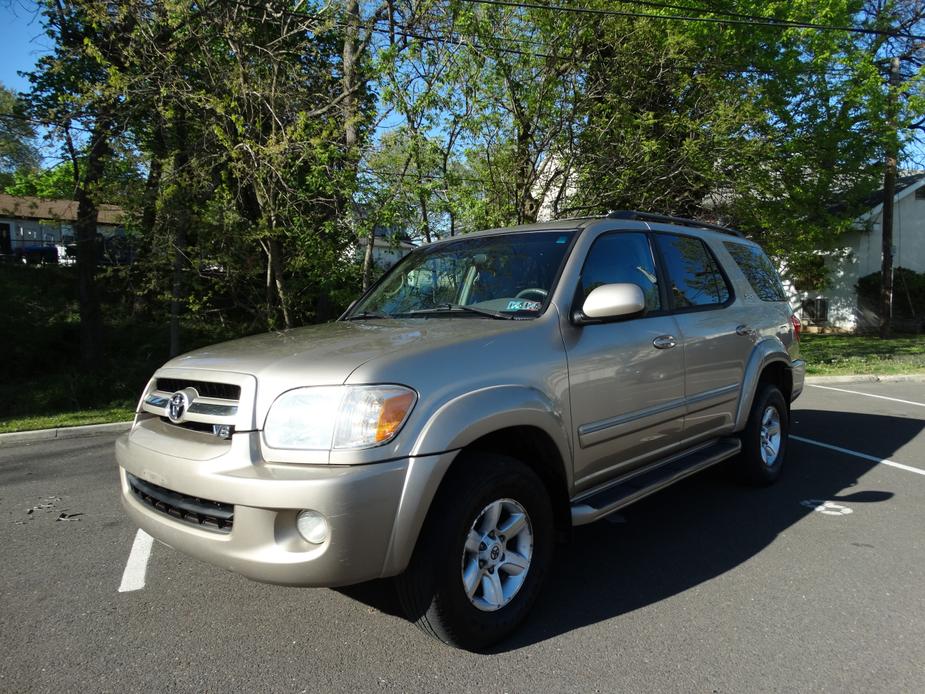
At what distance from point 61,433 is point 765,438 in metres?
8.38

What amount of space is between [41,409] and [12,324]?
6.00 m

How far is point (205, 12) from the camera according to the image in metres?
9.69

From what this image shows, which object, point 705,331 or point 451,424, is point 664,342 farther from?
point 451,424

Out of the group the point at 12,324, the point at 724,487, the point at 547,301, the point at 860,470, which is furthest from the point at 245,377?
the point at 12,324

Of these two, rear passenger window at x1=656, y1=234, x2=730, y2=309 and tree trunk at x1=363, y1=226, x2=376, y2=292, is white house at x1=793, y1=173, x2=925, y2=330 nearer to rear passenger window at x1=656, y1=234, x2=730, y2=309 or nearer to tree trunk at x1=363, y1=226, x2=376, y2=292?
tree trunk at x1=363, y1=226, x2=376, y2=292

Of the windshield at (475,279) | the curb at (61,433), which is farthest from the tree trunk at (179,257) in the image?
the windshield at (475,279)

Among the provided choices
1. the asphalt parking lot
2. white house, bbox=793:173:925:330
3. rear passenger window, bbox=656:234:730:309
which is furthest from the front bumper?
white house, bbox=793:173:925:330

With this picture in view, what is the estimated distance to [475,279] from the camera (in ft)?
12.4

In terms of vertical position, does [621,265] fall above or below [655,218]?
below

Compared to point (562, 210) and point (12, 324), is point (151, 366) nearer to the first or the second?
point (12, 324)

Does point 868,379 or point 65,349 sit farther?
point 65,349

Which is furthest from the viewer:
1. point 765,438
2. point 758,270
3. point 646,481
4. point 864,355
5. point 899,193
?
point 899,193

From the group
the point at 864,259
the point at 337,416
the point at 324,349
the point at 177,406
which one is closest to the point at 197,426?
the point at 177,406

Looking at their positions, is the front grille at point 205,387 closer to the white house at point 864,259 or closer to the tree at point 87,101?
the tree at point 87,101
